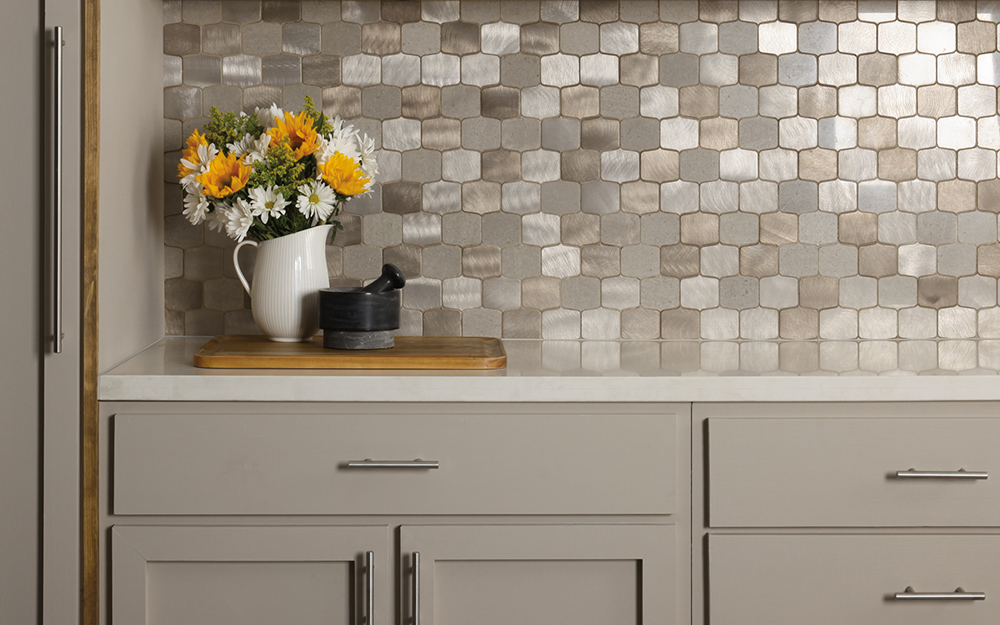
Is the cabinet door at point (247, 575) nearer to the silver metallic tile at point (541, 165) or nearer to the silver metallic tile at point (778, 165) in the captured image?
the silver metallic tile at point (541, 165)

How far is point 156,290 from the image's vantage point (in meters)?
1.66

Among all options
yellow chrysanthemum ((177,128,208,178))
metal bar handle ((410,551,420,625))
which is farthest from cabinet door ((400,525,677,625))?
yellow chrysanthemum ((177,128,208,178))

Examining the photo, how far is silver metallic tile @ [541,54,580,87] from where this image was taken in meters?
1.74

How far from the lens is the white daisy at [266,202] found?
4.63ft

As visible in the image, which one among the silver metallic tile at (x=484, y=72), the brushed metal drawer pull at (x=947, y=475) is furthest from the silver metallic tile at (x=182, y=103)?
the brushed metal drawer pull at (x=947, y=475)

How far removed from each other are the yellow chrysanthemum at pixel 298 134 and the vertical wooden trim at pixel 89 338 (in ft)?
1.02

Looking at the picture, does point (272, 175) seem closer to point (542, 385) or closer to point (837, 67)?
point (542, 385)

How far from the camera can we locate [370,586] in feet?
3.99

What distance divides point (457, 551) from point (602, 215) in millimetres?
838

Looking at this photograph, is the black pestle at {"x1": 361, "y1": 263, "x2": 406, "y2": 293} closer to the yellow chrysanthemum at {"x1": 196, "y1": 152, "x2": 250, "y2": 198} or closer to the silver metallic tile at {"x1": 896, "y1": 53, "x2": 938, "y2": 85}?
the yellow chrysanthemum at {"x1": 196, "y1": 152, "x2": 250, "y2": 198}

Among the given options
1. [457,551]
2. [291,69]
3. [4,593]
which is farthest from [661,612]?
[291,69]

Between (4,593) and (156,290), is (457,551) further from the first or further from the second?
(156,290)

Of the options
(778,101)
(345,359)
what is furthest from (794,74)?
(345,359)

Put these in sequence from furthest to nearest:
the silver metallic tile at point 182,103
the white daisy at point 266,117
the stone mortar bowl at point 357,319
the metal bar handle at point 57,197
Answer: the silver metallic tile at point 182,103, the white daisy at point 266,117, the stone mortar bowl at point 357,319, the metal bar handle at point 57,197
